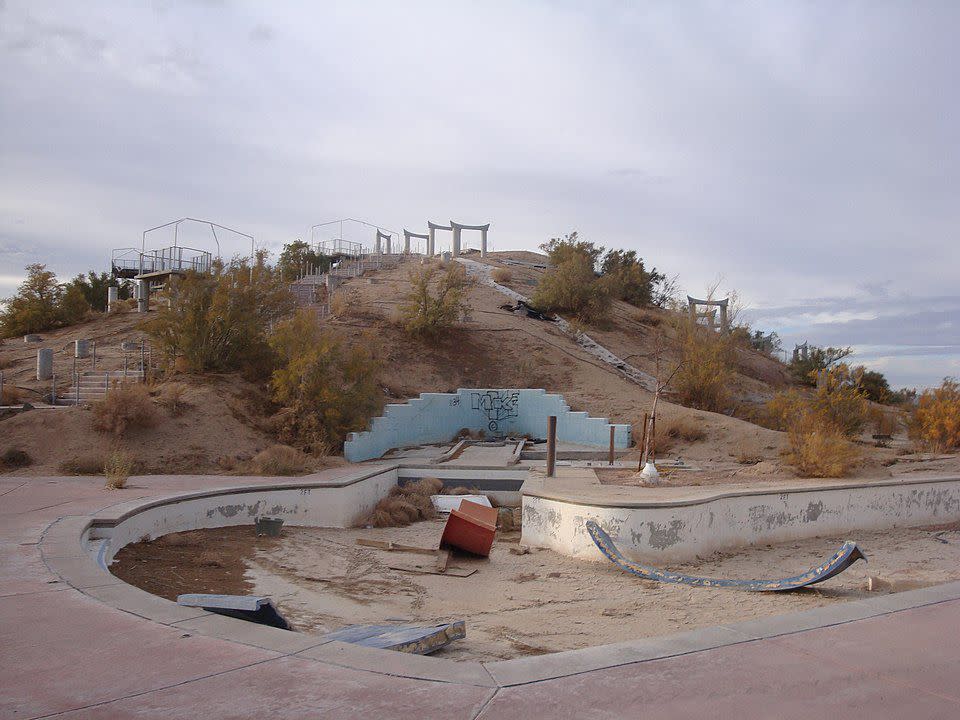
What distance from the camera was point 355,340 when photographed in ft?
100

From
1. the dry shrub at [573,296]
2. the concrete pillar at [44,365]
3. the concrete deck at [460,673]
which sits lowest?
the concrete deck at [460,673]

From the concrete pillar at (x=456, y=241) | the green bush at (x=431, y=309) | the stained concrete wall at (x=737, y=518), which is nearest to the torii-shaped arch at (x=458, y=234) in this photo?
the concrete pillar at (x=456, y=241)

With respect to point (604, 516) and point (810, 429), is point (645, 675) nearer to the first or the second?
point (604, 516)

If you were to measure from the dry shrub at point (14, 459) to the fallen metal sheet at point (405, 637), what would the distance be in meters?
12.9

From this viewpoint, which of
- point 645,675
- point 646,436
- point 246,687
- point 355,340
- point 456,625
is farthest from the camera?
point 355,340

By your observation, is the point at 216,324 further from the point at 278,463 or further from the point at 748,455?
the point at 748,455

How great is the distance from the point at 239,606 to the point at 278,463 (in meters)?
10.7

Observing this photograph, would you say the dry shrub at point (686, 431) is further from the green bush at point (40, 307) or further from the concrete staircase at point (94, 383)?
the green bush at point (40, 307)

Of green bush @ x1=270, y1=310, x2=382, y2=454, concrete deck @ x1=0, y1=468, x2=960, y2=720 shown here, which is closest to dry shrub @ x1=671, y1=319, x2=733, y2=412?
green bush @ x1=270, y1=310, x2=382, y2=454

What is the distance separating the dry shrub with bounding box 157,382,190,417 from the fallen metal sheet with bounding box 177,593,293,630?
1408 centimetres

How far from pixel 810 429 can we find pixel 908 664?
54.3 feet

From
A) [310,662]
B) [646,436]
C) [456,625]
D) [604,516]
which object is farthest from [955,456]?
[310,662]

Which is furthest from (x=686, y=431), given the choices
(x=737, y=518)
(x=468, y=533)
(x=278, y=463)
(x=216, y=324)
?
(x=216, y=324)

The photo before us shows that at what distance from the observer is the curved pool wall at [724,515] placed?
1267 centimetres
